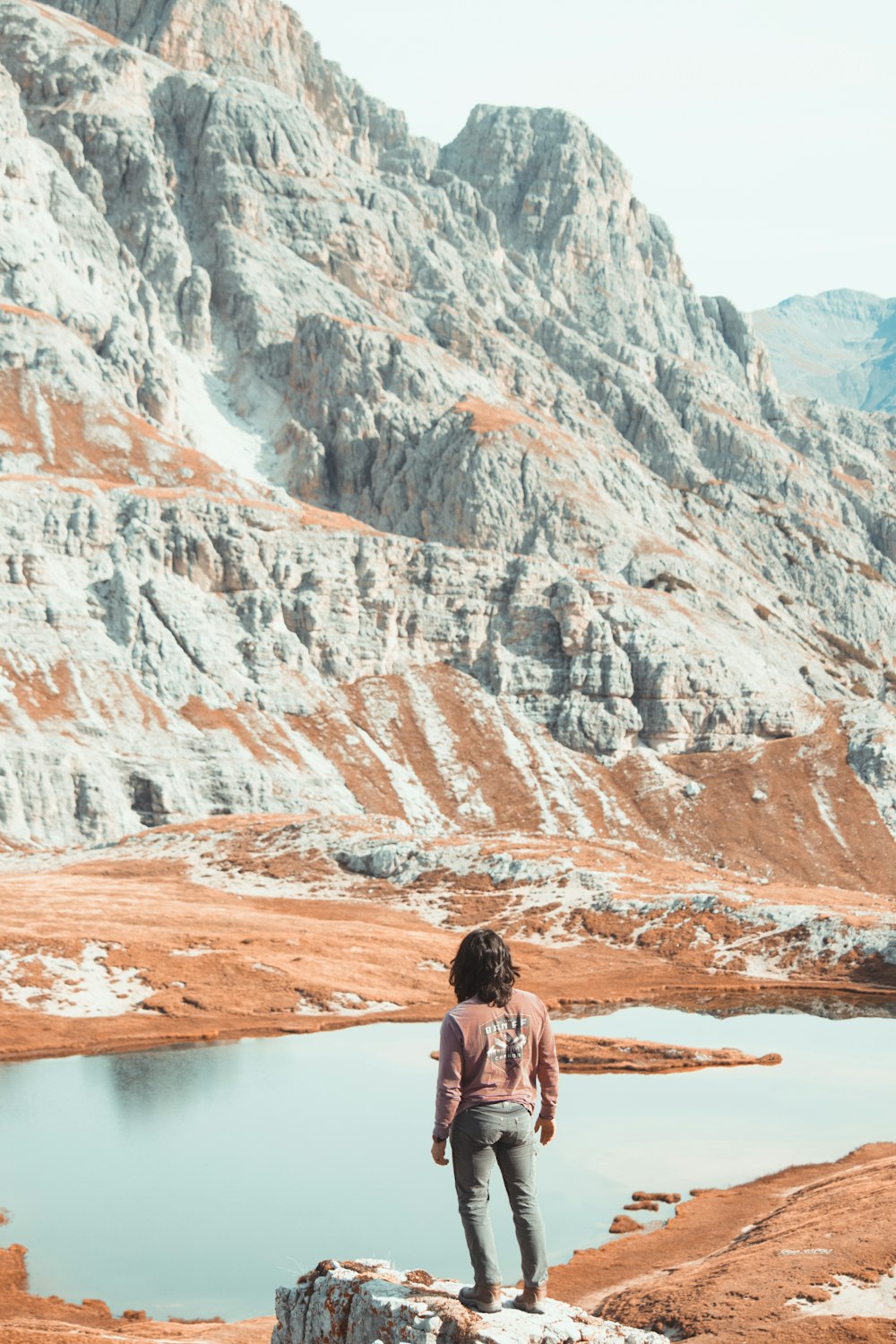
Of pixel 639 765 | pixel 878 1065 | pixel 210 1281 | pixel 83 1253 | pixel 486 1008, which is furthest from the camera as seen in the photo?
pixel 639 765

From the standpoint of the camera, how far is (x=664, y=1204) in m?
34.9

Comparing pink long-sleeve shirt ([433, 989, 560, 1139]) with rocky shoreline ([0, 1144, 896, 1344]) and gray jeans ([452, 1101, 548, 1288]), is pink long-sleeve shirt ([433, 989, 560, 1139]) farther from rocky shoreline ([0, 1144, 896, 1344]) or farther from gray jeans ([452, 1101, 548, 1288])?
rocky shoreline ([0, 1144, 896, 1344])

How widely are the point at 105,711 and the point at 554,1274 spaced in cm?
11320

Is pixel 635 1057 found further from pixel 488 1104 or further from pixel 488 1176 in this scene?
pixel 488 1104

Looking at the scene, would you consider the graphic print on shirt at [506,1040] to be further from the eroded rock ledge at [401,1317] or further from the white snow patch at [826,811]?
the white snow patch at [826,811]

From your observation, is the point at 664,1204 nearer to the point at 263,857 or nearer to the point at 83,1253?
the point at 83,1253

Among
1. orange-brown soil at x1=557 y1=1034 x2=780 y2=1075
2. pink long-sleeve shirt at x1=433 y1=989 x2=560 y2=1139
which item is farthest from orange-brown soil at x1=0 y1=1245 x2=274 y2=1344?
orange-brown soil at x1=557 y1=1034 x2=780 y2=1075

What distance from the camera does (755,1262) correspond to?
23.6 meters

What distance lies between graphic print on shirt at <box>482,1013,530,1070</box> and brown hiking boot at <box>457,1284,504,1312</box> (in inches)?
88.5

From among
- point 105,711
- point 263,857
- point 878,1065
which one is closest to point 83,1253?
point 878,1065

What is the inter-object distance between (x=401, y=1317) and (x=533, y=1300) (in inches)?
56.2

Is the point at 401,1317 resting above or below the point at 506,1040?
below

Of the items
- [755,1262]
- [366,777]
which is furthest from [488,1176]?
[366,777]

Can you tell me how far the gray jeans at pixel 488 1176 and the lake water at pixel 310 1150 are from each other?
14789mm
